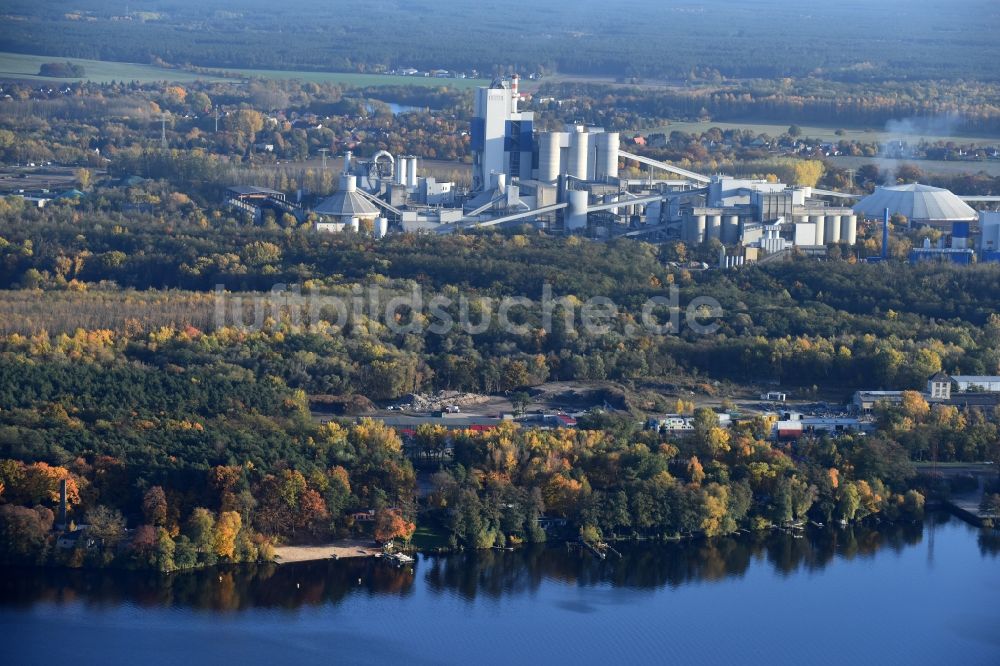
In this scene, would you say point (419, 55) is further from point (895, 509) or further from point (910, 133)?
point (895, 509)

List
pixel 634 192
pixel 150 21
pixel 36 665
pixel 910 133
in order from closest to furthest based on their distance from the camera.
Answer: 1. pixel 36 665
2. pixel 634 192
3. pixel 910 133
4. pixel 150 21

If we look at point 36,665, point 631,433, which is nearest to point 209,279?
point 631,433

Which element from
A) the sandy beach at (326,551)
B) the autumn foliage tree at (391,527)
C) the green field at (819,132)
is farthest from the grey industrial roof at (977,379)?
the green field at (819,132)

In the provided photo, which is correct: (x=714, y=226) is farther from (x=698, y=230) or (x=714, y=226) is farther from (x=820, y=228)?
(x=820, y=228)

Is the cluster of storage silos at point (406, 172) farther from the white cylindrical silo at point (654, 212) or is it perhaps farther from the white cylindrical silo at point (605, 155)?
the white cylindrical silo at point (654, 212)

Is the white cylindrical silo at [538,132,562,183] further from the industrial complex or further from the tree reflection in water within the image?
the tree reflection in water

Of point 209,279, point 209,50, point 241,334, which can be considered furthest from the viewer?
point 209,50

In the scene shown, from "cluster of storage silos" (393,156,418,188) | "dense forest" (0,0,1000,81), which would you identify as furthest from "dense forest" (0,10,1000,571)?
"dense forest" (0,0,1000,81)
